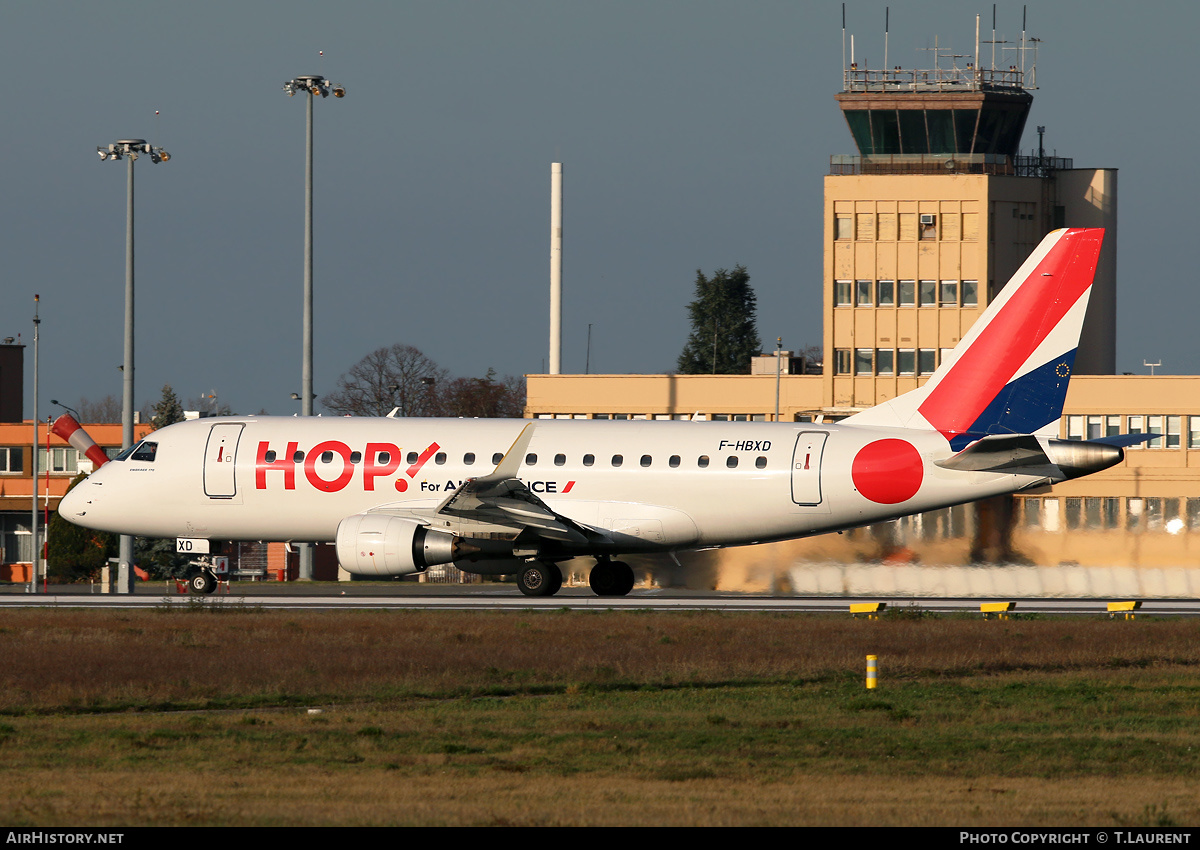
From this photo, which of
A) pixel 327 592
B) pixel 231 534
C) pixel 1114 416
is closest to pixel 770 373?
pixel 1114 416

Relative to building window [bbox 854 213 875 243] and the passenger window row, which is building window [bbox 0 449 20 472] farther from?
the passenger window row

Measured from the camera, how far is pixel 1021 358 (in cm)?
3662

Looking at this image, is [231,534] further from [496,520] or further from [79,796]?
[79,796]

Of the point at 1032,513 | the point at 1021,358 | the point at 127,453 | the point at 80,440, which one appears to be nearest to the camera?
the point at 1021,358

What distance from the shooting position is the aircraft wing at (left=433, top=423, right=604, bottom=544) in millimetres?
35250

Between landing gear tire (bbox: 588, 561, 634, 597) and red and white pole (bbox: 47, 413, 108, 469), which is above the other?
red and white pole (bbox: 47, 413, 108, 469)

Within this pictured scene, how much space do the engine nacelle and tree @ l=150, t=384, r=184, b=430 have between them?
57392mm

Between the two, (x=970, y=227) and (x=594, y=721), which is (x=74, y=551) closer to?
(x=970, y=227)

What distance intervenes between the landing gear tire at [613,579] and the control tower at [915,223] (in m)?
36.6

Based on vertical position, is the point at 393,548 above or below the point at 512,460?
below

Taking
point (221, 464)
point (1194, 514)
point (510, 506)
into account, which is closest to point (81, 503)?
point (221, 464)

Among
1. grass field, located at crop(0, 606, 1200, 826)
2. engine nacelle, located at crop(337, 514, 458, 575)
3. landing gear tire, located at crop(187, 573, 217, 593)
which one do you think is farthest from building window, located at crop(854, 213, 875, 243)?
grass field, located at crop(0, 606, 1200, 826)

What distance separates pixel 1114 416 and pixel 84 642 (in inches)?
1880

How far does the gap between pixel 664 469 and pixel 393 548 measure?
646 centimetres
